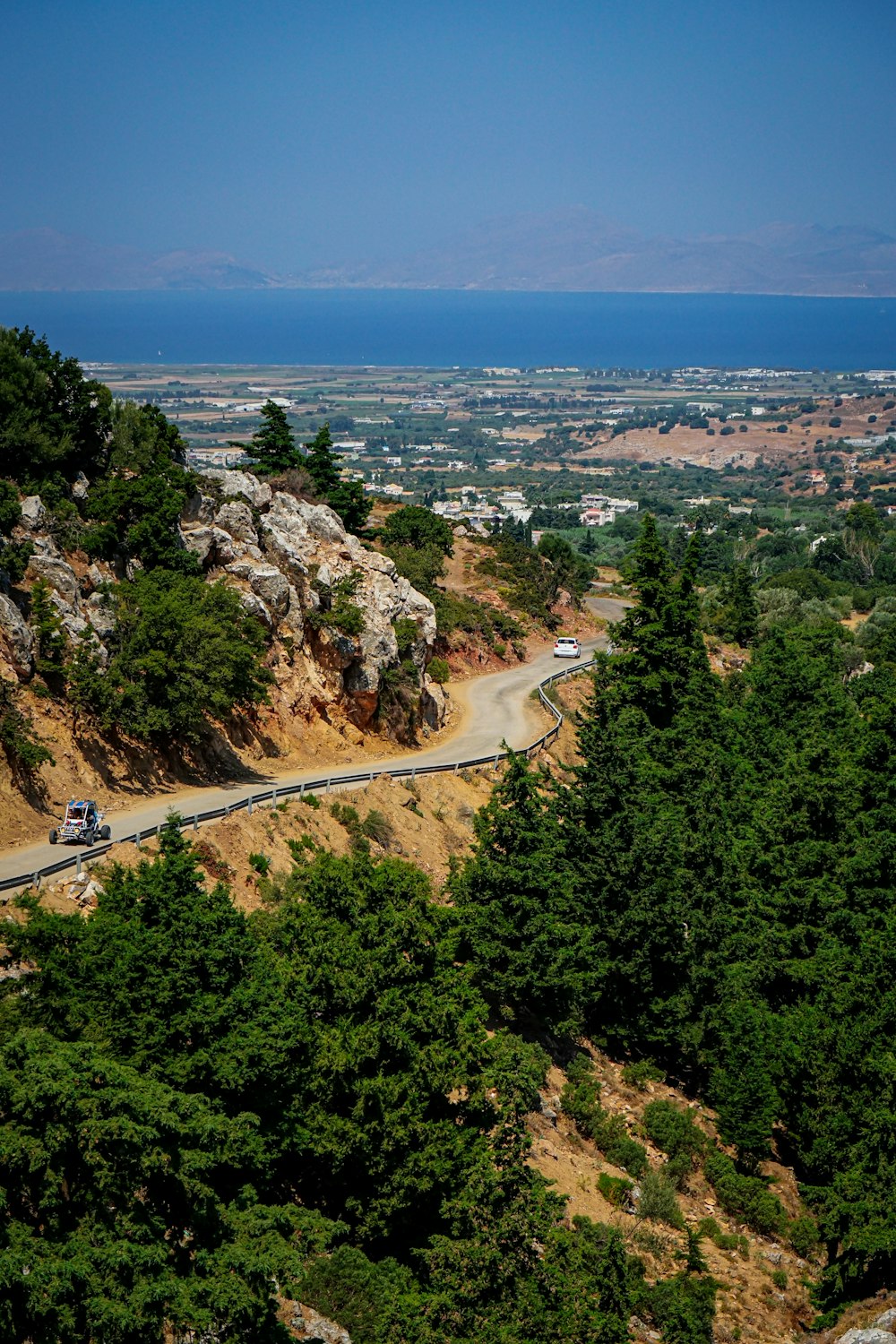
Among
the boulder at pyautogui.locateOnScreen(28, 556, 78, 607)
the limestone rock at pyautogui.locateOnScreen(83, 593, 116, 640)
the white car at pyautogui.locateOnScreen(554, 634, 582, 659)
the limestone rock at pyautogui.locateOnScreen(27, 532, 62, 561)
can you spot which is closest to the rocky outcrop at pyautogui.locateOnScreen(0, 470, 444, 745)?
the limestone rock at pyautogui.locateOnScreen(83, 593, 116, 640)

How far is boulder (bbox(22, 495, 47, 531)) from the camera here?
36.7 m

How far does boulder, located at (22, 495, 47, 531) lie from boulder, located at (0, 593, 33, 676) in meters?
4.05

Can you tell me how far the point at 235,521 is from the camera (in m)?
43.9

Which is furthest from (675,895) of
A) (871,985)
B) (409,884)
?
(409,884)

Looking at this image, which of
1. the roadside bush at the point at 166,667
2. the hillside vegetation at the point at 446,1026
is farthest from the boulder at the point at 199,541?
the roadside bush at the point at 166,667

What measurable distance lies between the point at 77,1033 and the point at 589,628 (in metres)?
52.6

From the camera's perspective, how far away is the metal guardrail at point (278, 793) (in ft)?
87.9

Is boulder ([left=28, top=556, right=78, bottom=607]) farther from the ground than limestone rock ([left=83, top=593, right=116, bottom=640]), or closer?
farther from the ground

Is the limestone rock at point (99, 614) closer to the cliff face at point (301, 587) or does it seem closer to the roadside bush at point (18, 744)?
the roadside bush at point (18, 744)

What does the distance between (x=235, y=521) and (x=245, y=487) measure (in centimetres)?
336

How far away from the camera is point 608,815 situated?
3531 cm

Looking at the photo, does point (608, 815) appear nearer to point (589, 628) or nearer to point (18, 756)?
point (18, 756)

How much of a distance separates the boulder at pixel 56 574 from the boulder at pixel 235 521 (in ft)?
26.6

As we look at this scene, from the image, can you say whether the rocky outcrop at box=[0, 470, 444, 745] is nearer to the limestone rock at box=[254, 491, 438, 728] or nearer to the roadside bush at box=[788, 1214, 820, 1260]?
the limestone rock at box=[254, 491, 438, 728]
